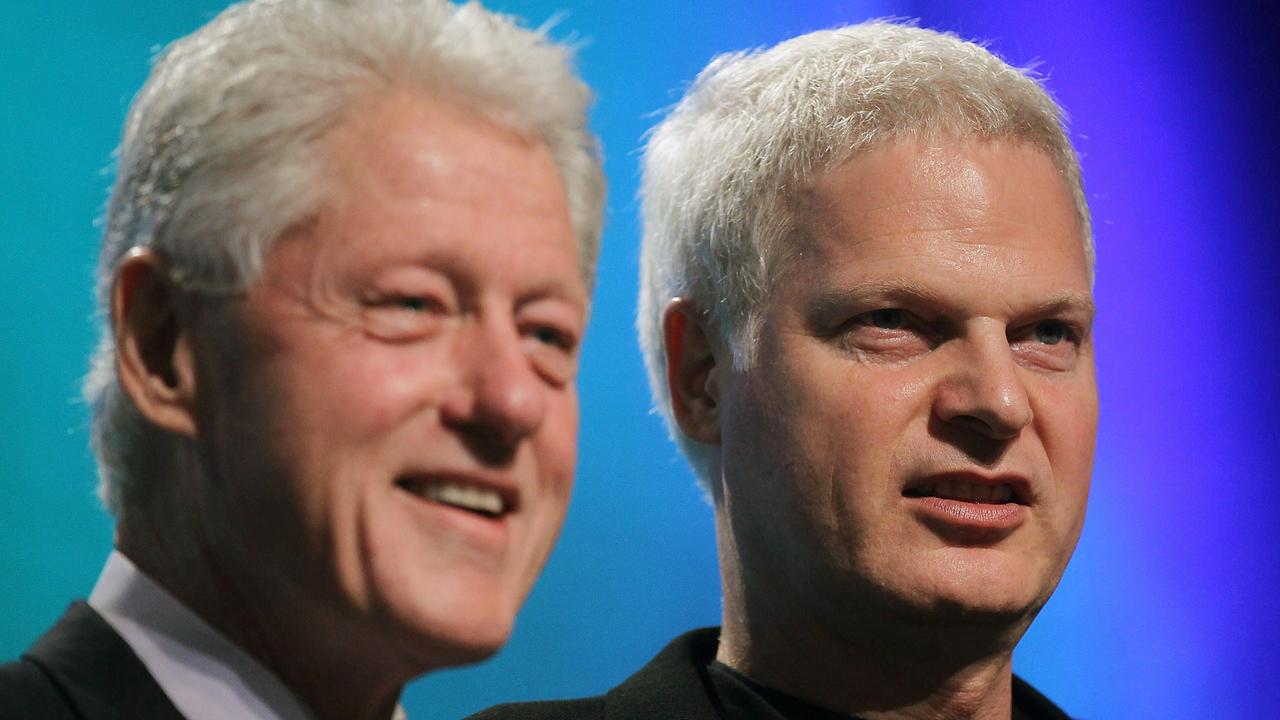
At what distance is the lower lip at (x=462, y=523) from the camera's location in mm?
1188

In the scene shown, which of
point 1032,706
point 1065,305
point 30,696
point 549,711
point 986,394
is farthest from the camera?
point 1032,706

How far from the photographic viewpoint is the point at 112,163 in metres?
1.88

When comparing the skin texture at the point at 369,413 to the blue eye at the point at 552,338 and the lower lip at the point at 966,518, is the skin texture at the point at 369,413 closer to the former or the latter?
the blue eye at the point at 552,338

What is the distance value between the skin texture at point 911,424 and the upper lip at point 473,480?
23.5 inches

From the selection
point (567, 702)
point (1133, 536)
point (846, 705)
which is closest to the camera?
point (846, 705)

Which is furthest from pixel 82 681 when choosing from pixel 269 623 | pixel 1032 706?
pixel 1032 706

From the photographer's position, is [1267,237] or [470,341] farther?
[1267,237]

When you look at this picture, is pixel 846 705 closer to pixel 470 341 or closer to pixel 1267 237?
pixel 470 341

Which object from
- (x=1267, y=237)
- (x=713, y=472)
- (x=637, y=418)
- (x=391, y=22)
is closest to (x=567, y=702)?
(x=713, y=472)

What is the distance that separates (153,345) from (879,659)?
3.13ft

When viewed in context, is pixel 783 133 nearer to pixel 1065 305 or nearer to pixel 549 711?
pixel 1065 305

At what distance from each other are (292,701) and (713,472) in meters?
0.84

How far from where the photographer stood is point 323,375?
1168 mm

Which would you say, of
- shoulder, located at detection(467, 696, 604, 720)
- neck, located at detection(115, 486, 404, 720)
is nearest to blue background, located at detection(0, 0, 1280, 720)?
shoulder, located at detection(467, 696, 604, 720)
